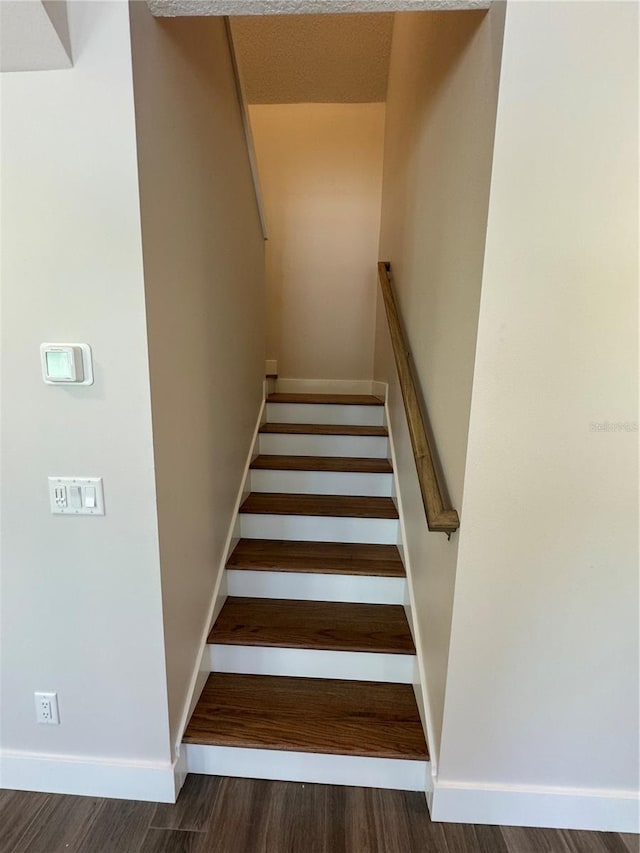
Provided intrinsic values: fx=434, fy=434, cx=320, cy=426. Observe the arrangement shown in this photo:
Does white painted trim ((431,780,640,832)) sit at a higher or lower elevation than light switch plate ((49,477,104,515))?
lower

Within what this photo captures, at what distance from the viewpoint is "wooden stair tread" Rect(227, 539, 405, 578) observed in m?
1.84

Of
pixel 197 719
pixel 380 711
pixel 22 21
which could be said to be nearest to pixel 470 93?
pixel 22 21

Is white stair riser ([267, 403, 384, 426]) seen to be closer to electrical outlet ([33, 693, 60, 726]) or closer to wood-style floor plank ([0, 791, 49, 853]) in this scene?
electrical outlet ([33, 693, 60, 726])

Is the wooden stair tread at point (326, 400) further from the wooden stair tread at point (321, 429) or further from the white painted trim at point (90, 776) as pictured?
the white painted trim at point (90, 776)

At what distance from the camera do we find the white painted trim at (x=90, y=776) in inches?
54.2

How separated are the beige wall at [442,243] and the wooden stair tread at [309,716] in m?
0.15

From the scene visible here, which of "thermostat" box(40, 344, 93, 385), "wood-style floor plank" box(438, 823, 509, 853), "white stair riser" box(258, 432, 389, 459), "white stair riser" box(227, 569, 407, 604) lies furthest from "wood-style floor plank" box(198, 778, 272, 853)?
"white stair riser" box(258, 432, 389, 459)

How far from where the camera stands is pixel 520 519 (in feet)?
3.86

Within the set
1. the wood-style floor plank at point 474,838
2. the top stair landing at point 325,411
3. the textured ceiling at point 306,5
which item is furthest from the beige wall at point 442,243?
the top stair landing at point 325,411

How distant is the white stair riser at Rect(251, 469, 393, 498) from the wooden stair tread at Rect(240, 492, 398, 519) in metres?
0.04

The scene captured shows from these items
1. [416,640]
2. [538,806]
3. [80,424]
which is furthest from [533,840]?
[80,424]

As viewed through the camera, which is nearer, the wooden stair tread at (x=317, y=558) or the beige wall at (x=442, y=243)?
the beige wall at (x=442, y=243)

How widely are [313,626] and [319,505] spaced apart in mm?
588

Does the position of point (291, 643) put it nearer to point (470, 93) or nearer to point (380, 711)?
point (380, 711)
